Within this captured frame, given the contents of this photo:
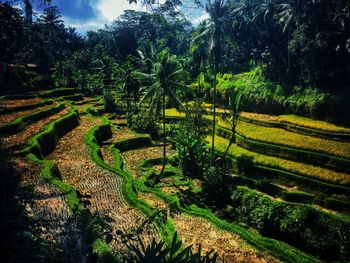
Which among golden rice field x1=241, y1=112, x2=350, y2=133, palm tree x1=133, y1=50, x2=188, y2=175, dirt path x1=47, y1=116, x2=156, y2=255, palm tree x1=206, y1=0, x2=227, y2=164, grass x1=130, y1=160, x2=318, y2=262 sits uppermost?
palm tree x1=206, y1=0, x2=227, y2=164

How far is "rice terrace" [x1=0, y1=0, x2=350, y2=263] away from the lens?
7201 mm

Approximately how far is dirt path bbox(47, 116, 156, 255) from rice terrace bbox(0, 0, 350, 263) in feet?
0.34

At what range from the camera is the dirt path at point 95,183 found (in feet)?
48.7

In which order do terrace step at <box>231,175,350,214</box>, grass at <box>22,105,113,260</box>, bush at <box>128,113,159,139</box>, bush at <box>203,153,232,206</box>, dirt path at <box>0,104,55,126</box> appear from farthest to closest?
bush at <box>128,113,159,139</box>
dirt path at <box>0,104,55,126</box>
bush at <box>203,153,232,206</box>
terrace step at <box>231,175,350,214</box>
grass at <box>22,105,113,260</box>

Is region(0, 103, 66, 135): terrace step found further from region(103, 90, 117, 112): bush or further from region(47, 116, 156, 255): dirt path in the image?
region(103, 90, 117, 112): bush

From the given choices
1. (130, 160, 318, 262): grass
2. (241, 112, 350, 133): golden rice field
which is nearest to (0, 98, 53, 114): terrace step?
(130, 160, 318, 262): grass

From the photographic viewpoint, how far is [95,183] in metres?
19.2

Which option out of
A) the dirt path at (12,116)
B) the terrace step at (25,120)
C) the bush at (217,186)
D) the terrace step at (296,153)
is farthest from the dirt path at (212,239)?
the dirt path at (12,116)

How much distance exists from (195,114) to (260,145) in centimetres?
871

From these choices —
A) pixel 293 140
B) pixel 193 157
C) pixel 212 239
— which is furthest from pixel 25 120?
pixel 293 140

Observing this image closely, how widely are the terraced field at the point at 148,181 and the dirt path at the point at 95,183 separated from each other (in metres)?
0.06

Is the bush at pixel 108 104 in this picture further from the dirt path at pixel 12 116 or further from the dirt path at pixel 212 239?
the dirt path at pixel 212 239

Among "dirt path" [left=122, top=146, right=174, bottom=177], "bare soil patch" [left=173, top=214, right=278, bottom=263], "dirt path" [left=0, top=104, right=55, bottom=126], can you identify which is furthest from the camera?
"dirt path" [left=122, top=146, right=174, bottom=177]

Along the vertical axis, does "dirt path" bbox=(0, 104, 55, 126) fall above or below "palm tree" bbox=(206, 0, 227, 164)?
below
